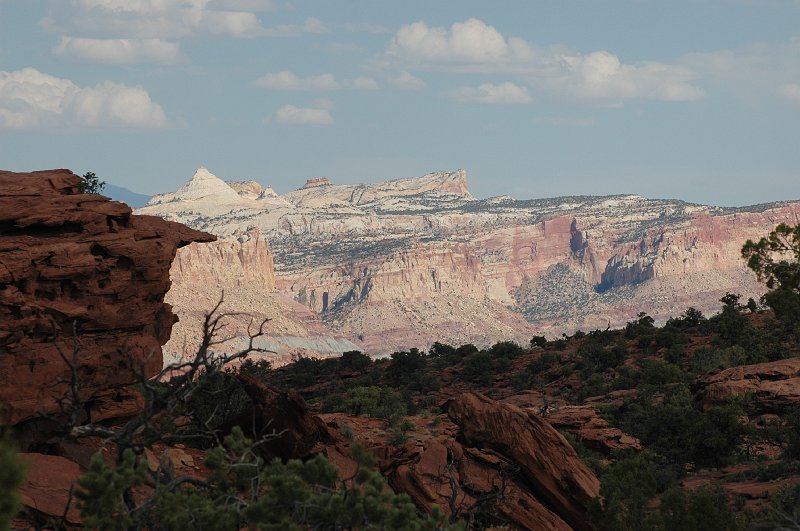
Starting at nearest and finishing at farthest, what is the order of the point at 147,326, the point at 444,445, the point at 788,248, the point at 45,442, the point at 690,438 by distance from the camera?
1. the point at 45,442
2. the point at 147,326
3. the point at 444,445
4. the point at 788,248
5. the point at 690,438

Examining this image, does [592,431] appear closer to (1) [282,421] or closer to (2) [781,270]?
(2) [781,270]

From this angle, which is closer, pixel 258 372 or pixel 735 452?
pixel 735 452

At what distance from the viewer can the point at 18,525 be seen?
17328mm

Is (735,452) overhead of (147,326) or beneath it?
beneath

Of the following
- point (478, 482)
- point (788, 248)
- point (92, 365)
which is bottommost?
point (478, 482)

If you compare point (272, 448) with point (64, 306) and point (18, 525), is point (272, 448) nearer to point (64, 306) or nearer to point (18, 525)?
point (64, 306)

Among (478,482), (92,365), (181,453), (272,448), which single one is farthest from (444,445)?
(92,365)

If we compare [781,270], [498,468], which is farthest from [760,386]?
[498,468]

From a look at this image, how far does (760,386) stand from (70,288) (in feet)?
81.5

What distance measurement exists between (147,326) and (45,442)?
3.68 metres

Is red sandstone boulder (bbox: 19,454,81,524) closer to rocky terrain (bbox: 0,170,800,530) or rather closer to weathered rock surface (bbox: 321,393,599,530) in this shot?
rocky terrain (bbox: 0,170,800,530)

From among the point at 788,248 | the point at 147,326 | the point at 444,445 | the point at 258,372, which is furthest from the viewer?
the point at 258,372

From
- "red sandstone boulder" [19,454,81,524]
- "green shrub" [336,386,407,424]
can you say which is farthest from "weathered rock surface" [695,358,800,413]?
"red sandstone boulder" [19,454,81,524]

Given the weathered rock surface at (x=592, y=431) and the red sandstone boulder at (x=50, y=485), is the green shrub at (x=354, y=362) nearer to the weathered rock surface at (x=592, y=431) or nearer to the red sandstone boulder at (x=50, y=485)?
the weathered rock surface at (x=592, y=431)
